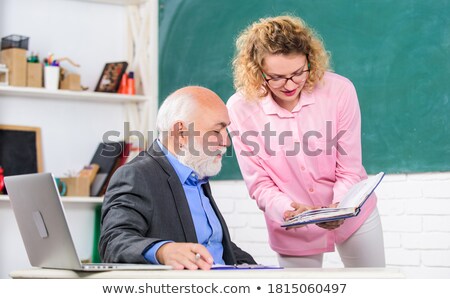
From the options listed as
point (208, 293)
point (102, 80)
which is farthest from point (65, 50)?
point (208, 293)

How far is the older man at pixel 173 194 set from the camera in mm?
1832

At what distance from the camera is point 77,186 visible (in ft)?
14.2

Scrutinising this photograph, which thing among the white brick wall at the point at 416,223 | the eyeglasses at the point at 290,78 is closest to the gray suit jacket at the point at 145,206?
the eyeglasses at the point at 290,78

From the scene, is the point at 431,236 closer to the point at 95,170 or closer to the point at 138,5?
the point at 95,170

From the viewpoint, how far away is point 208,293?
1354 millimetres

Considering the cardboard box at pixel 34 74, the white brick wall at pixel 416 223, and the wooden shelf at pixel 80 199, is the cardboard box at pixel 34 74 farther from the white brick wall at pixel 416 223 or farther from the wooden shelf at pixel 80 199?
the white brick wall at pixel 416 223

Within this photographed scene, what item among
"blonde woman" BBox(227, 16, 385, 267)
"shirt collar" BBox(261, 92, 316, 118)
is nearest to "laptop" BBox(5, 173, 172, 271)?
"blonde woman" BBox(227, 16, 385, 267)

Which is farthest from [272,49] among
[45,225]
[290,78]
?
[45,225]

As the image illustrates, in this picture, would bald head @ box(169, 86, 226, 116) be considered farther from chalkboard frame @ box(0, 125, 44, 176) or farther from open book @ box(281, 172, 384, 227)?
chalkboard frame @ box(0, 125, 44, 176)

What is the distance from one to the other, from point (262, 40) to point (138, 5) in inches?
94.4

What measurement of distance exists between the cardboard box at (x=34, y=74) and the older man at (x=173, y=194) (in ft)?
7.22

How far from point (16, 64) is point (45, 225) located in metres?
2.78

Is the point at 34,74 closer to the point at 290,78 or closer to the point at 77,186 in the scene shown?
the point at 77,186

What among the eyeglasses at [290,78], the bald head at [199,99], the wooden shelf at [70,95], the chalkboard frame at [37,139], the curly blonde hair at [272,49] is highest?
the curly blonde hair at [272,49]
